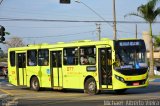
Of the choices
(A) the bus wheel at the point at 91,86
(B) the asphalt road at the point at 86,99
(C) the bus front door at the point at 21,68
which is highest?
(C) the bus front door at the point at 21,68

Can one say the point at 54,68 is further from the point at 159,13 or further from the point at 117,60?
the point at 159,13

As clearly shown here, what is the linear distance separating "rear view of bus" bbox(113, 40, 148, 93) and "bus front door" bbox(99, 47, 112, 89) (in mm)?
417

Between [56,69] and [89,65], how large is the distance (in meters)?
3.01

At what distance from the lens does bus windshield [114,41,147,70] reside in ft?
72.9

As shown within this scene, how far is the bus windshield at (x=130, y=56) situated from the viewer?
2222cm

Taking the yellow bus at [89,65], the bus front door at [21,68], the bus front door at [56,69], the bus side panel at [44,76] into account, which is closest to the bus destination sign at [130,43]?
the yellow bus at [89,65]

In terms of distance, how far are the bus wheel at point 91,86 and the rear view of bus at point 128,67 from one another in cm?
132

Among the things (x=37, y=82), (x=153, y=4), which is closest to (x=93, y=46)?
(x=37, y=82)

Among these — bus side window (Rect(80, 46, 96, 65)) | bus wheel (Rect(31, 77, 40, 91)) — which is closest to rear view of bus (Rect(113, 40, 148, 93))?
bus side window (Rect(80, 46, 96, 65))

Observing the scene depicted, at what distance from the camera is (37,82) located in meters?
27.8

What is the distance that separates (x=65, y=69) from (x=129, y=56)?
432 centimetres

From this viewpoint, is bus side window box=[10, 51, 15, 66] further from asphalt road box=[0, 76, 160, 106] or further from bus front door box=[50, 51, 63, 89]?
bus front door box=[50, 51, 63, 89]

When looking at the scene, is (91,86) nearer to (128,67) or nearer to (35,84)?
(128,67)

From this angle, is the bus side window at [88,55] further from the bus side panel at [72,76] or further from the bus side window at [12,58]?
the bus side window at [12,58]
